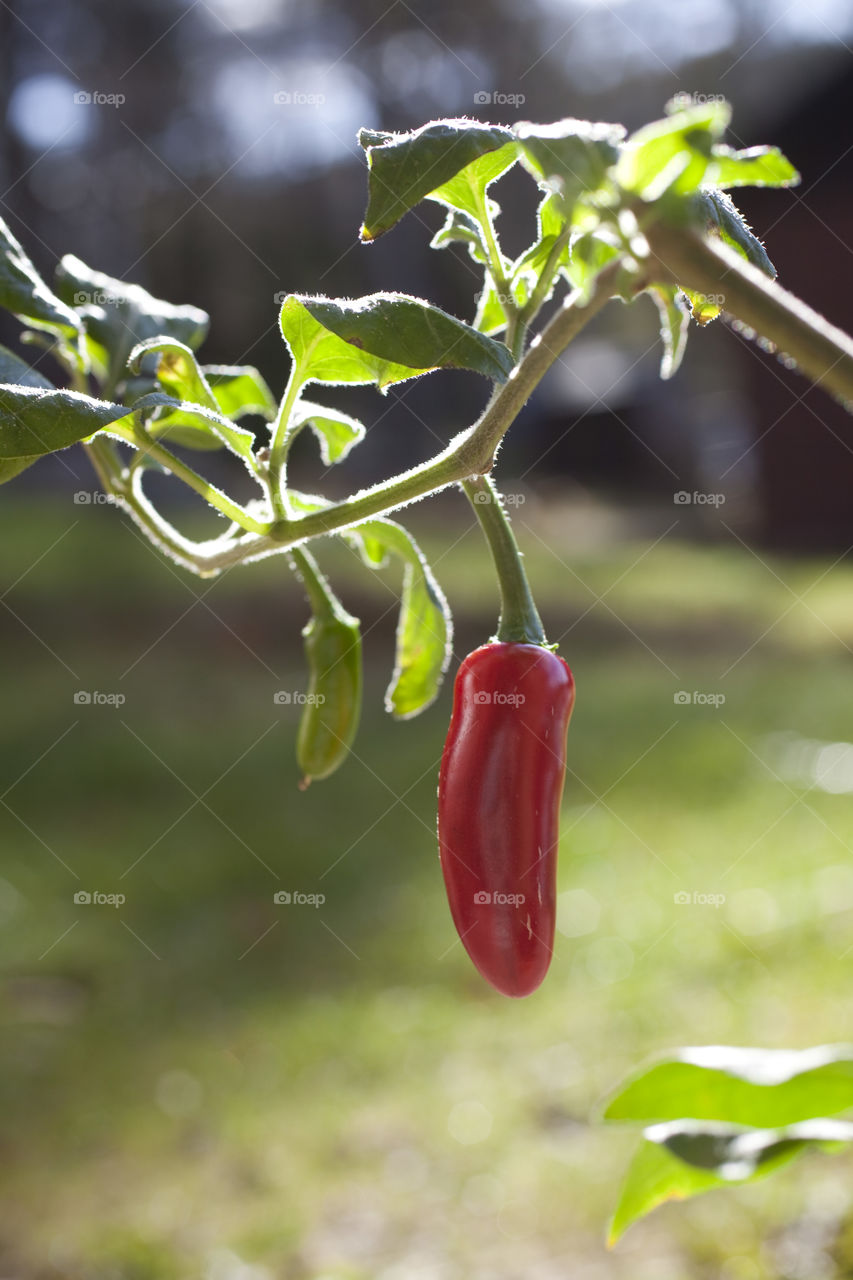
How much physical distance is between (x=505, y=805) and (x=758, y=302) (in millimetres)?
216

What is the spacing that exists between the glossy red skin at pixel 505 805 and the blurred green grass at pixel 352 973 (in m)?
1.08

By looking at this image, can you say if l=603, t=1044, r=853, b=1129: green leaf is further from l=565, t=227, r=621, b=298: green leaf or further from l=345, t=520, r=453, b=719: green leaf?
l=565, t=227, r=621, b=298: green leaf

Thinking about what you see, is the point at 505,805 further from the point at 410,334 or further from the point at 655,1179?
the point at 655,1179

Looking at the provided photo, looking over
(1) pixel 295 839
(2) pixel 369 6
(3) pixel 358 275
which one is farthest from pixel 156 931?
(2) pixel 369 6

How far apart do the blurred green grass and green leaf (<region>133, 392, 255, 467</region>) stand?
1146 mm

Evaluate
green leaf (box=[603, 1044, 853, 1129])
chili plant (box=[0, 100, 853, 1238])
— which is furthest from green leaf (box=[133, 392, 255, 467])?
green leaf (box=[603, 1044, 853, 1129])

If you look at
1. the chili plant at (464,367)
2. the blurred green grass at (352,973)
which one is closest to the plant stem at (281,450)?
the chili plant at (464,367)

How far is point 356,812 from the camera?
116 inches

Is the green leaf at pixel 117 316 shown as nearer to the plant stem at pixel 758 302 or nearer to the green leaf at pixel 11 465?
the green leaf at pixel 11 465

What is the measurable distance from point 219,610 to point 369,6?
485cm

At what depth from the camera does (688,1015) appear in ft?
6.41

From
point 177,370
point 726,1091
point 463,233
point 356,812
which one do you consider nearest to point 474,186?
point 463,233

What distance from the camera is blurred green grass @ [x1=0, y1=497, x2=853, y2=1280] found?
4.80 ft

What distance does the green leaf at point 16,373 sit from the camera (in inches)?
17.2
